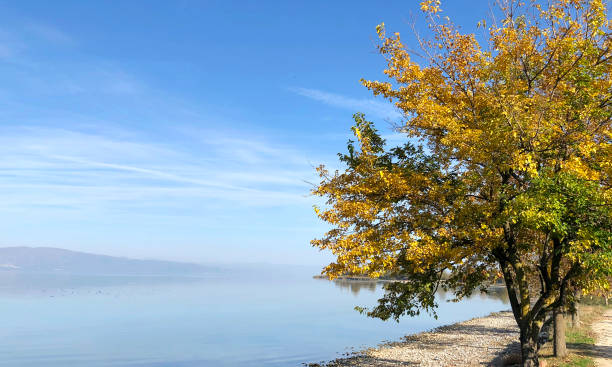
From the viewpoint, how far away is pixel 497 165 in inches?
576

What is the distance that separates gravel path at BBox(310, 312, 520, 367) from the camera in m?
30.2

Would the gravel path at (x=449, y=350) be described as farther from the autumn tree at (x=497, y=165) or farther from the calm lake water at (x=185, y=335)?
the autumn tree at (x=497, y=165)

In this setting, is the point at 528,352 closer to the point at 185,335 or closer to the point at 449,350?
the point at 449,350

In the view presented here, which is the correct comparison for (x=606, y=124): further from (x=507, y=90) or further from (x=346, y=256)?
(x=346, y=256)

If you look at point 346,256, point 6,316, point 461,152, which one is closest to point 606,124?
point 461,152

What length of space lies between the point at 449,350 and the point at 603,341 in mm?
10465

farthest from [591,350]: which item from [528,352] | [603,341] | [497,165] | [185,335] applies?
[185,335]

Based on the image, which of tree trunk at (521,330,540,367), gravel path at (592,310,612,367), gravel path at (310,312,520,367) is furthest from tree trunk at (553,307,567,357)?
tree trunk at (521,330,540,367)

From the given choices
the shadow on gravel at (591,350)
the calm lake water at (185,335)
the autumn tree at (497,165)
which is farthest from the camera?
the calm lake water at (185,335)

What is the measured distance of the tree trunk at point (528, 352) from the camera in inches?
634

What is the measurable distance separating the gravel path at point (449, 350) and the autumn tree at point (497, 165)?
14.9m

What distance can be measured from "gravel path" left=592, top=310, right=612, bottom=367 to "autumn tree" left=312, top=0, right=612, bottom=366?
9.90 metres

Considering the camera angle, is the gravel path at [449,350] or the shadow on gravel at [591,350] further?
the gravel path at [449,350]

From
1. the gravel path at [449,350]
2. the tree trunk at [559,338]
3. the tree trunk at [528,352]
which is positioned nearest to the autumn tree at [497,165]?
the tree trunk at [528,352]
